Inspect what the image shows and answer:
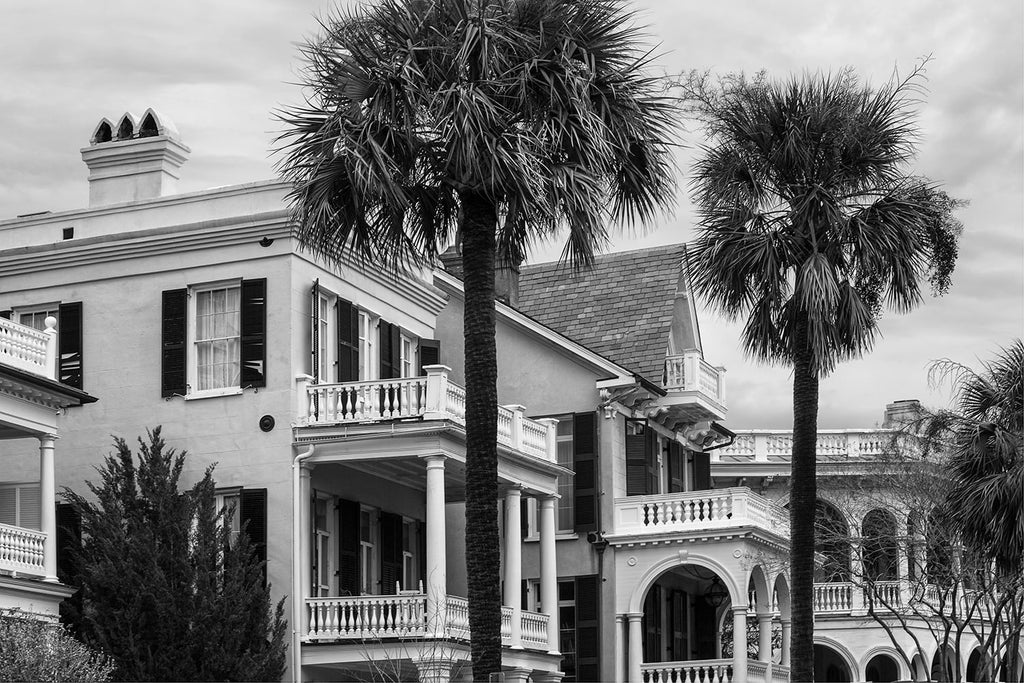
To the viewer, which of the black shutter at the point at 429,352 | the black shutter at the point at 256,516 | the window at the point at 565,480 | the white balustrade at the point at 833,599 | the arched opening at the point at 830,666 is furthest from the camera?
the arched opening at the point at 830,666

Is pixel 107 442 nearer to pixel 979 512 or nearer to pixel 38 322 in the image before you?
pixel 38 322

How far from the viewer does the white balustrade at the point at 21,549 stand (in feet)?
95.2

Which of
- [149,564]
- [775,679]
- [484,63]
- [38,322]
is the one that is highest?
[484,63]

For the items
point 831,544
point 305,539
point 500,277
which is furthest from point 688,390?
point 305,539

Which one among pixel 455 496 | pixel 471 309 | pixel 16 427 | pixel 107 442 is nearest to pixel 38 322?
pixel 107 442

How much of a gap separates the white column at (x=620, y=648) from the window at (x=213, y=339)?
37.9 feet

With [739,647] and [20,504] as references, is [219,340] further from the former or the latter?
[739,647]

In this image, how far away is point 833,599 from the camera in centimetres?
5053

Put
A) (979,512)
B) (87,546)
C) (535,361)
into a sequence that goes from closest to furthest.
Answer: (979,512) → (87,546) → (535,361)

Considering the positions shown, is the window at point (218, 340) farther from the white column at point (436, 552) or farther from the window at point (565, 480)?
the window at point (565, 480)

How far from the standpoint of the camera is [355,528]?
34906 mm

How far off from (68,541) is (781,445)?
24741 millimetres

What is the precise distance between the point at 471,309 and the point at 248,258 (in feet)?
36.7

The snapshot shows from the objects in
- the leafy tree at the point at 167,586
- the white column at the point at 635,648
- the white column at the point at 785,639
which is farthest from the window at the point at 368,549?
the white column at the point at 785,639
